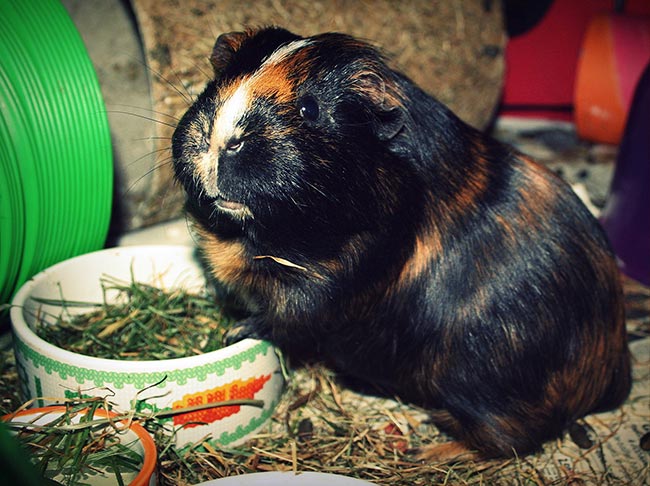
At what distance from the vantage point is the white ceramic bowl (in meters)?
1.83

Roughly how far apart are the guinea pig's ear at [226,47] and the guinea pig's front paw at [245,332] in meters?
0.71

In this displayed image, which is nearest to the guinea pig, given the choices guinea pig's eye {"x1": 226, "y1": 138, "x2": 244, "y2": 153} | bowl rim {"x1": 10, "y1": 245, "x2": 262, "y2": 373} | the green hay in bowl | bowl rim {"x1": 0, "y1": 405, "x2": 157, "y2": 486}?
guinea pig's eye {"x1": 226, "y1": 138, "x2": 244, "y2": 153}

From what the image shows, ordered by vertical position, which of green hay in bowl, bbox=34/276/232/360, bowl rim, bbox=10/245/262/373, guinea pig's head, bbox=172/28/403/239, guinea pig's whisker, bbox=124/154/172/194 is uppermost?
guinea pig's head, bbox=172/28/403/239

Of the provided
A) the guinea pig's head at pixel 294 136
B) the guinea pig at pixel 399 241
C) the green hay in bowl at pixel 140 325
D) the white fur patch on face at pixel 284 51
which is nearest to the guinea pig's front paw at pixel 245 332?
the guinea pig at pixel 399 241

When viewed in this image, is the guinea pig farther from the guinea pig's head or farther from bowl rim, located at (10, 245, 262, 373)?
bowl rim, located at (10, 245, 262, 373)

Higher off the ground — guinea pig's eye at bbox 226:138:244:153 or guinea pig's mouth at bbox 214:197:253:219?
guinea pig's eye at bbox 226:138:244:153

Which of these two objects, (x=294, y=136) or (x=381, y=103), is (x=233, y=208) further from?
(x=381, y=103)

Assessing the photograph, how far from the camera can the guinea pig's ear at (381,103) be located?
169 centimetres

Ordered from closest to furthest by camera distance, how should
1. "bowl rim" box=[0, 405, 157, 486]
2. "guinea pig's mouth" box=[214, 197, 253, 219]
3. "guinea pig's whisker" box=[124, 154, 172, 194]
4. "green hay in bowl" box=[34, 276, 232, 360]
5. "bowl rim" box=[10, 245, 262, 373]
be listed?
"bowl rim" box=[0, 405, 157, 486] → "guinea pig's mouth" box=[214, 197, 253, 219] → "bowl rim" box=[10, 245, 262, 373] → "guinea pig's whisker" box=[124, 154, 172, 194] → "green hay in bowl" box=[34, 276, 232, 360]

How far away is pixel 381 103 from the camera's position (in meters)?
1.71

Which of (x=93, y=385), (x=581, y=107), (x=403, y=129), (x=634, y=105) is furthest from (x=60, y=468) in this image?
(x=581, y=107)

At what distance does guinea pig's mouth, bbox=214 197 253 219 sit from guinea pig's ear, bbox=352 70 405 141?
377 mm

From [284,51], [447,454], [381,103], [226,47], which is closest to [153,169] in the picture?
[226,47]

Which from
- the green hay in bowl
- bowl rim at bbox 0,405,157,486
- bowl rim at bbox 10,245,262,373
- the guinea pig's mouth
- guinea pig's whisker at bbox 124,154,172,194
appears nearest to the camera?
bowl rim at bbox 0,405,157,486
